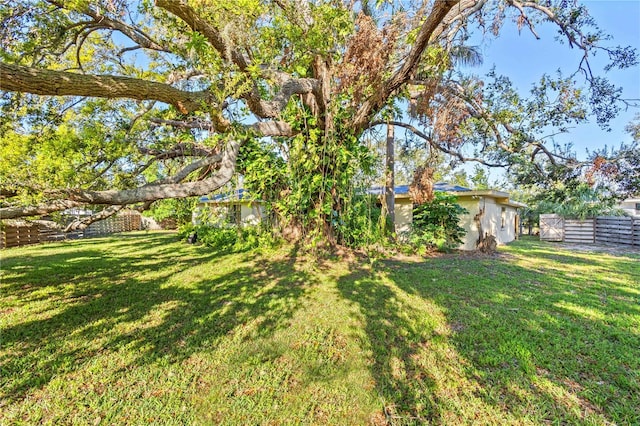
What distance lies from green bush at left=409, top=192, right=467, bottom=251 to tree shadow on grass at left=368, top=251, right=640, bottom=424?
334cm

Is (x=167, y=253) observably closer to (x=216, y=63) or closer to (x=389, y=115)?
(x=216, y=63)

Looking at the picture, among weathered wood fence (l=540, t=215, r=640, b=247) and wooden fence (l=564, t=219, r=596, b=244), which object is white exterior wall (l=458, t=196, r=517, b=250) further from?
wooden fence (l=564, t=219, r=596, b=244)

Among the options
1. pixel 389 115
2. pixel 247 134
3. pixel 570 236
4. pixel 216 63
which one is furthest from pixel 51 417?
pixel 570 236

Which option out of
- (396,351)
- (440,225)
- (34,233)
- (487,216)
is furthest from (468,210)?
(34,233)

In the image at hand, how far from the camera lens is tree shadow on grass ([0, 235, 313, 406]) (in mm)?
2781

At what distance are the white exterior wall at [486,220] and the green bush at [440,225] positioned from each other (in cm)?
62

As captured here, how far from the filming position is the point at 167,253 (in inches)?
359

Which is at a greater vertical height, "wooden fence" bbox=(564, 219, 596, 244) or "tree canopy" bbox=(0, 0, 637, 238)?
"tree canopy" bbox=(0, 0, 637, 238)

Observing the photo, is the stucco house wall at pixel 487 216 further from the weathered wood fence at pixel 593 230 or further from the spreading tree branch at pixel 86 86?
the spreading tree branch at pixel 86 86

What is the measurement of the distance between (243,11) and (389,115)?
376 cm

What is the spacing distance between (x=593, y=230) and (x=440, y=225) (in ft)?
31.1

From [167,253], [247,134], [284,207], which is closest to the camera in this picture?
[247,134]

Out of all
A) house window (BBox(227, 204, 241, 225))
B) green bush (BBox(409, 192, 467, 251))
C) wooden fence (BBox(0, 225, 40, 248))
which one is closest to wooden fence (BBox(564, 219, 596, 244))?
green bush (BBox(409, 192, 467, 251))

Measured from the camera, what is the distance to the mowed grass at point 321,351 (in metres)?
2.07
